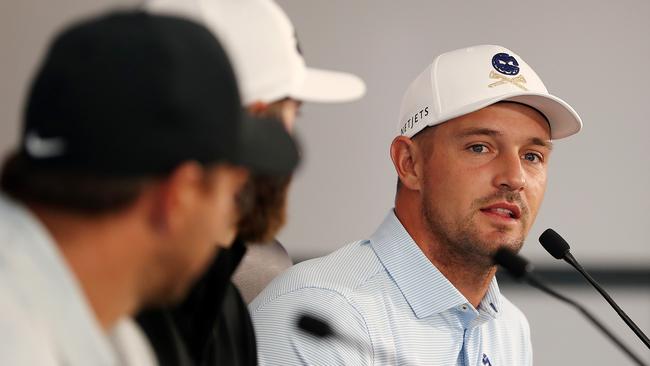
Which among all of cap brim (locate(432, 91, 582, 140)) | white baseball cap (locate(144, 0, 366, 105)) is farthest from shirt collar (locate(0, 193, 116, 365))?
cap brim (locate(432, 91, 582, 140))

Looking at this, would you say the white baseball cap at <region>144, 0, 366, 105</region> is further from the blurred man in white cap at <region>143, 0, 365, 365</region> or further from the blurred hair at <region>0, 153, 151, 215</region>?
the blurred hair at <region>0, 153, 151, 215</region>

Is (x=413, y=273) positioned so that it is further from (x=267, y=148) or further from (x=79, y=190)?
(x=79, y=190)

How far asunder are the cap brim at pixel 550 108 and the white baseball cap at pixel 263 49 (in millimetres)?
446

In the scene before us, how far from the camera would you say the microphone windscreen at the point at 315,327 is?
123 centimetres

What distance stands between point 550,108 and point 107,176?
47.3 inches

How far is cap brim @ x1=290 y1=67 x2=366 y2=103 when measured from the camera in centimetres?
133

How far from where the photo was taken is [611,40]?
10.0 ft

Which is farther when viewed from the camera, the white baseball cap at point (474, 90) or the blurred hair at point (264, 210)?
the white baseball cap at point (474, 90)

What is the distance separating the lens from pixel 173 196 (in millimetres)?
816

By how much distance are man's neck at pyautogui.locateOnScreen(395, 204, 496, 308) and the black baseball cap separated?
1001mm

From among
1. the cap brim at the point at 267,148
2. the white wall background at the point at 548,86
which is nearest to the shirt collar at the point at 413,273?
the cap brim at the point at 267,148

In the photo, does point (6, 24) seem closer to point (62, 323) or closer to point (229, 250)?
point (229, 250)

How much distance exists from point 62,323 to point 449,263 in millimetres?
1090

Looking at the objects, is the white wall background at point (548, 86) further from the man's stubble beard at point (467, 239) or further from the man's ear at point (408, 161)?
the man's stubble beard at point (467, 239)
